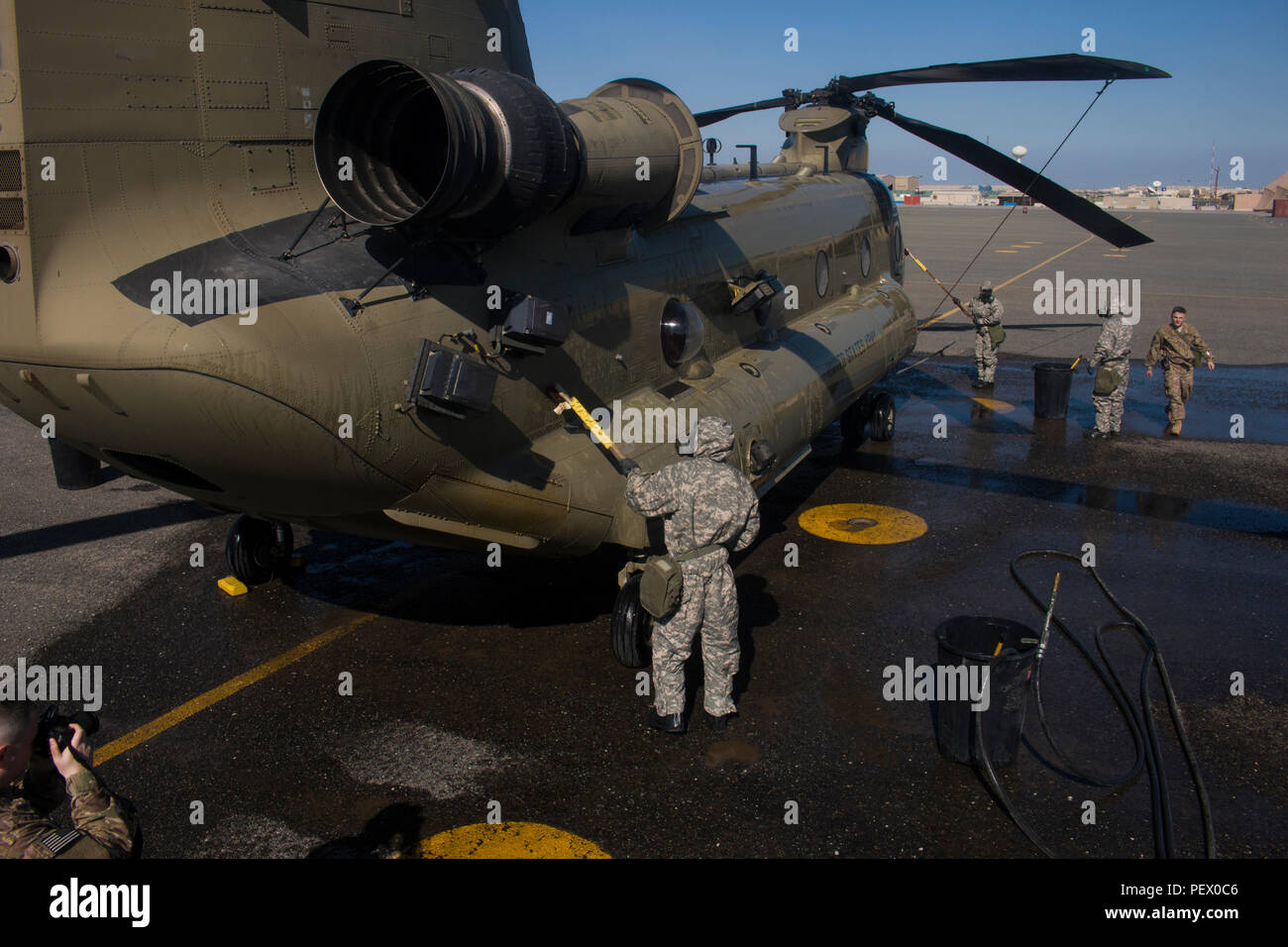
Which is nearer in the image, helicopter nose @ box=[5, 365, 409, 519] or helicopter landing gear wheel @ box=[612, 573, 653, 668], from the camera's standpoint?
helicopter nose @ box=[5, 365, 409, 519]

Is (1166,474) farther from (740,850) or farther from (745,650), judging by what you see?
(740,850)

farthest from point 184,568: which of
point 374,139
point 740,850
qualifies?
point 740,850

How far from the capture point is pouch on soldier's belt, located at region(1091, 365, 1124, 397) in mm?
12695

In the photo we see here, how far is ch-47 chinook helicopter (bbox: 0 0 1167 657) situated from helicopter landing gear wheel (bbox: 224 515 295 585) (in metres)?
1.79

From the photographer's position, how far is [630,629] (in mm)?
6711

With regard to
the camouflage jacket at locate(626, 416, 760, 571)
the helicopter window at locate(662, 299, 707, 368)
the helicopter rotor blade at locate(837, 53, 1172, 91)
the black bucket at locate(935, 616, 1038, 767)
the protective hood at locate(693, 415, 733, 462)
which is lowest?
the black bucket at locate(935, 616, 1038, 767)

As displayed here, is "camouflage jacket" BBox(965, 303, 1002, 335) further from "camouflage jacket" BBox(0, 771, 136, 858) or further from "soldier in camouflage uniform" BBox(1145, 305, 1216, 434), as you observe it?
"camouflage jacket" BBox(0, 771, 136, 858)

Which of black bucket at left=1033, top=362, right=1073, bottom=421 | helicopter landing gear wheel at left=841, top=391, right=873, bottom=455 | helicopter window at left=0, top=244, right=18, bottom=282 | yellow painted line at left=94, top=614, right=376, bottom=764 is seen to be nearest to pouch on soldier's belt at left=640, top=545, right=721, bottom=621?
yellow painted line at left=94, top=614, right=376, bottom=764

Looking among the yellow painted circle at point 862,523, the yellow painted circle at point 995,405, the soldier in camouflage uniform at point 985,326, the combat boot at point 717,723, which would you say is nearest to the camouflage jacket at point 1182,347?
the yellow painted circle at point 995,405

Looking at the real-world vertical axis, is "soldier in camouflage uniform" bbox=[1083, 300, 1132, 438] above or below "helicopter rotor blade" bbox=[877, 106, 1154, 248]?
below

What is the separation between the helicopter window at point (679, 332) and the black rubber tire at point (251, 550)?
3.92 metres

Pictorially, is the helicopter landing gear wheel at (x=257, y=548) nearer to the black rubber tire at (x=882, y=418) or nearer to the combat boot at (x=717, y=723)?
the combat boot at (x=717, y=723)

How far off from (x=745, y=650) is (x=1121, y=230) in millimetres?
7845

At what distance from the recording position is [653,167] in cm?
705
